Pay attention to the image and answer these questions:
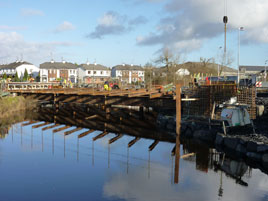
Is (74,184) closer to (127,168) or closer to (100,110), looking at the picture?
(127,168)

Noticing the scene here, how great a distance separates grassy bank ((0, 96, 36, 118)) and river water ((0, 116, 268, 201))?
14785 millimetres

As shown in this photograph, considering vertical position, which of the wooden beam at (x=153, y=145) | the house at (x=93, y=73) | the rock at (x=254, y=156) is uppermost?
the house at (x=93, y=73)

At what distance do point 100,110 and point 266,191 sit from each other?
32.2 metres

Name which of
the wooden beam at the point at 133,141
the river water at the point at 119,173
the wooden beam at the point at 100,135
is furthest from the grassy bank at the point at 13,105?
the wooden beam at the point at 133,141

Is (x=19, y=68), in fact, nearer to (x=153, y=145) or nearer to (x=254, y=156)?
(x=153, y=145)

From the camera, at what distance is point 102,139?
84.7 feet

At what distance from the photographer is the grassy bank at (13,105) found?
37763 millimetres

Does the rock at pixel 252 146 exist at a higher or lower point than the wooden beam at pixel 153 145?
higher

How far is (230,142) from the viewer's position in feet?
68.6

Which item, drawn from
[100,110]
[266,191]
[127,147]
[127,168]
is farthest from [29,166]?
[100,110]

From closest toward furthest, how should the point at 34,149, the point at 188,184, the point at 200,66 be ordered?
the point at 188,184, the point at 34,149, the point at 200,66

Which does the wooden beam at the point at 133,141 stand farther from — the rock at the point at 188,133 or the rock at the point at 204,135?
the rock at the point at 204,135

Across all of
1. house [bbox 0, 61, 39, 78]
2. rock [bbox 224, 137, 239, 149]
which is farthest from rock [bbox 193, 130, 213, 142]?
house [bbox 0, 61, 39, 78]

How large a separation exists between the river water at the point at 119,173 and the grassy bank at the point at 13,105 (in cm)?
1478
